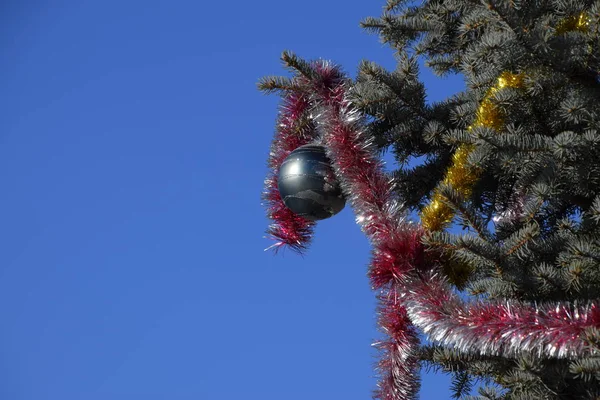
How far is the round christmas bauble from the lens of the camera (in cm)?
383

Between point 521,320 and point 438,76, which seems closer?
point 521,320

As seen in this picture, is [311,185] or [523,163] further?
[311,185]

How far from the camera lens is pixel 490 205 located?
4059 millimetres

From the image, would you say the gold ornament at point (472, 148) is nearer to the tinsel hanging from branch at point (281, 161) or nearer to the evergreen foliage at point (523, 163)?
the evergreen foliage at point (523, 163)

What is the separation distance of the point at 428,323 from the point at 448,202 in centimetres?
43

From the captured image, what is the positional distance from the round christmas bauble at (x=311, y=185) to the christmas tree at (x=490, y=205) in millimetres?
110

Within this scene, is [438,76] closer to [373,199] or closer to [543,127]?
[543,127]

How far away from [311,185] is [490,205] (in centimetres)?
88

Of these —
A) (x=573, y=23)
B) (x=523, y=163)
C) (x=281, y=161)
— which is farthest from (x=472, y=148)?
(x=281, y=161)

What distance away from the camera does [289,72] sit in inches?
154

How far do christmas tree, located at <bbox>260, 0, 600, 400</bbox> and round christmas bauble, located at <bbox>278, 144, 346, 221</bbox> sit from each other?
11 centimetres

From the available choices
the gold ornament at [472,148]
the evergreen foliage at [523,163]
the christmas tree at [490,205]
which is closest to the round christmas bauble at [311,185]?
the christmas tree at [490,205]

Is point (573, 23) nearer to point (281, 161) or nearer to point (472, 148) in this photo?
point (472, 148)

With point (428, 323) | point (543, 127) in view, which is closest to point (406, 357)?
point (428, 323)
